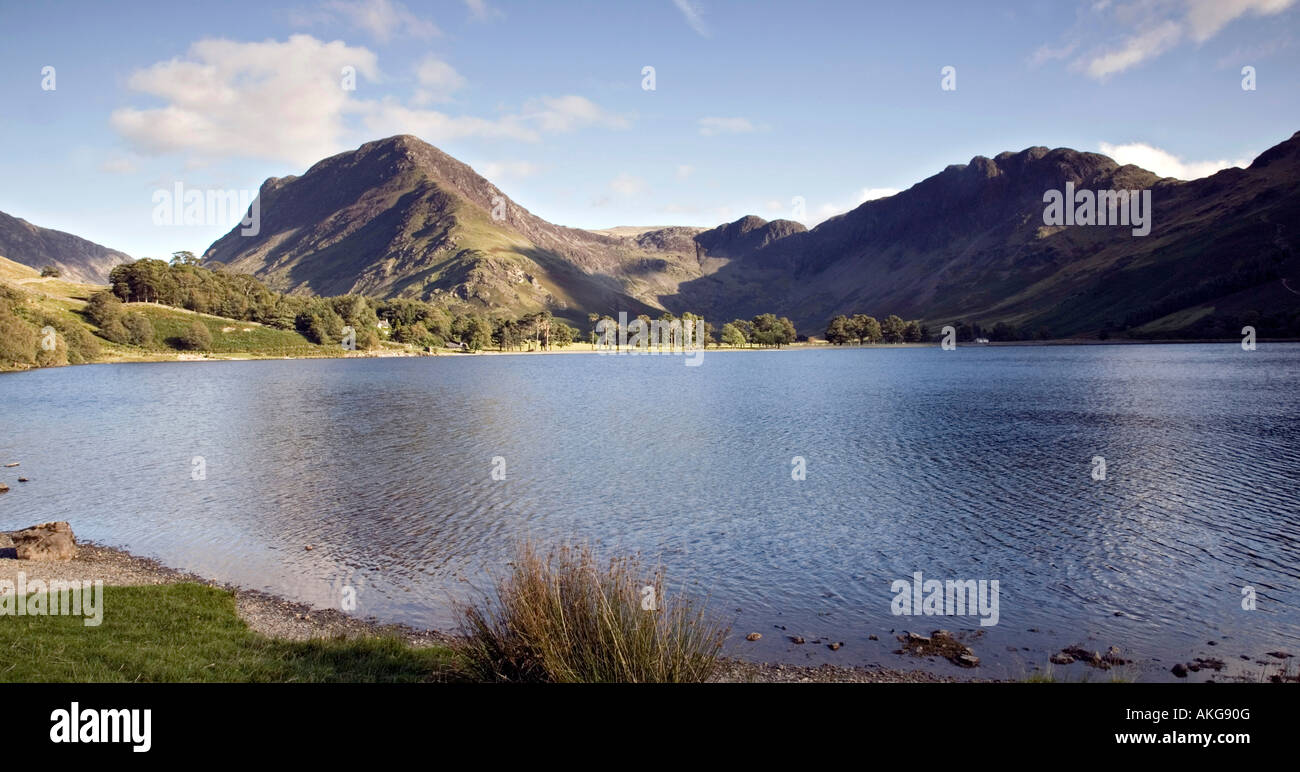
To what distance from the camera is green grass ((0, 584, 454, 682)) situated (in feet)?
42.0

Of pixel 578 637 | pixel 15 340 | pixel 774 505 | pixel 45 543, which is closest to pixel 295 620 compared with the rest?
pixel 45 543

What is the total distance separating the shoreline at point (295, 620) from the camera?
57.4ft

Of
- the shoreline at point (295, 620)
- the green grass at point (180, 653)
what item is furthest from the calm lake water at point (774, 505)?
the green grass at point (180, 653)

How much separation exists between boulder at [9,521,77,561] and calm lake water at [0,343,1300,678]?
319cm

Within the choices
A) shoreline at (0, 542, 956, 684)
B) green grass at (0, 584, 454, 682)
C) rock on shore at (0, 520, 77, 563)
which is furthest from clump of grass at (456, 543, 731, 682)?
rock on shore at (0, 520, 77, 563)

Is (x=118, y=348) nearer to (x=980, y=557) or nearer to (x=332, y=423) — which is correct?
(x=332, y=423)

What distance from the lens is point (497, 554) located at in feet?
94.3

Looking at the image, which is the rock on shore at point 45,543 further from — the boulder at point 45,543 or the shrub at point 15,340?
the shrub at point 15,340

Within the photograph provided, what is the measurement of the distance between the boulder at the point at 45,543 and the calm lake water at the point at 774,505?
126 inches
